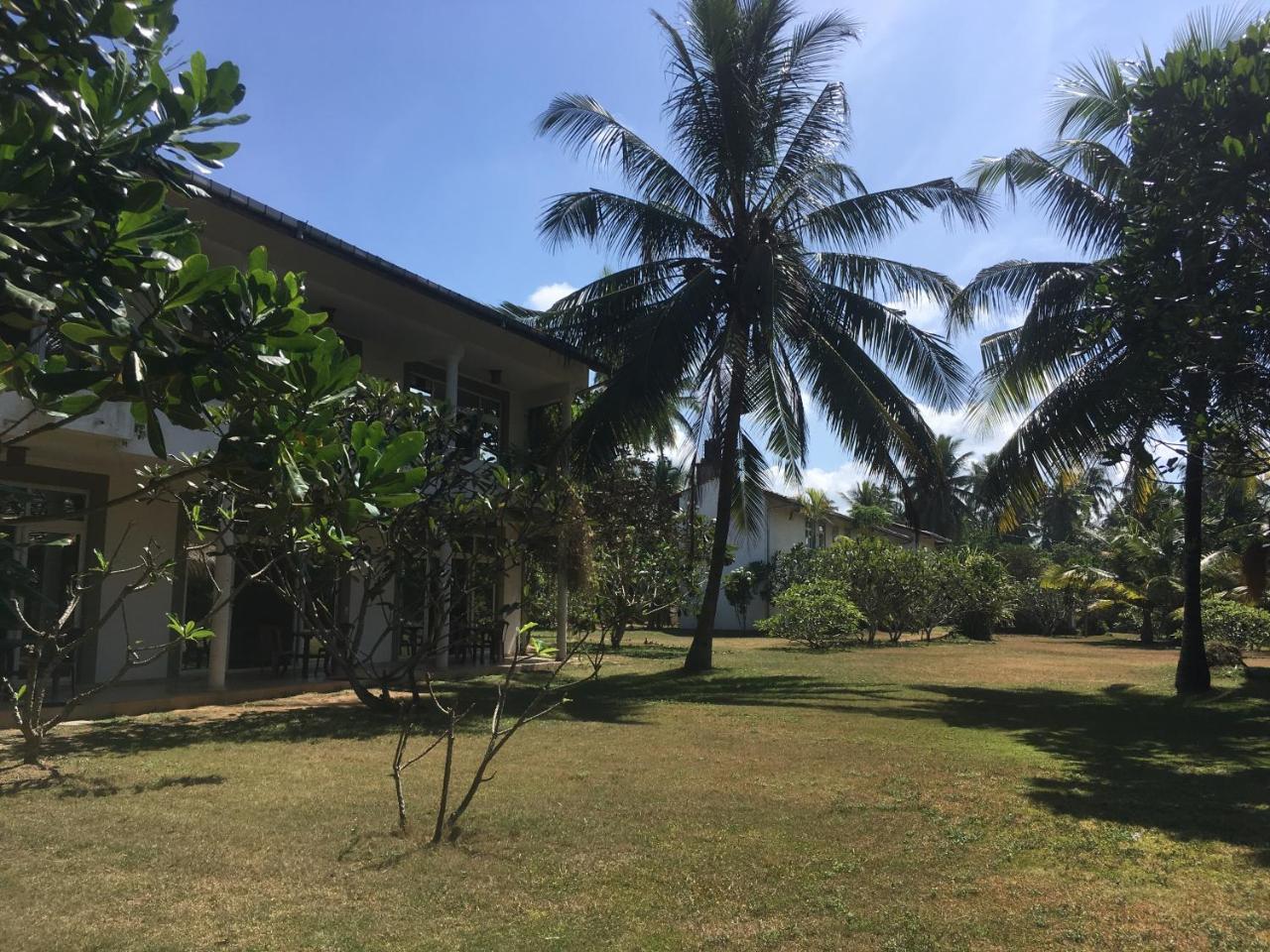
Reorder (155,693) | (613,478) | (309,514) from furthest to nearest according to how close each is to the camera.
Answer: (613,478) → (155,693) → (309,514)

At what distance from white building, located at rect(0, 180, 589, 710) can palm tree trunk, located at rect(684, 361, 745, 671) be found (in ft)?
9.27

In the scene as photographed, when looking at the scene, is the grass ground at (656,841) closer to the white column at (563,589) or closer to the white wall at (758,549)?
the white column at (563,589)

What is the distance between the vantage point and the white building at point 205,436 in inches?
409

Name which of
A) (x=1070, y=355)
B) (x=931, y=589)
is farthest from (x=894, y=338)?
(x=931, y=589)

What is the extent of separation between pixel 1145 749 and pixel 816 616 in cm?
1554

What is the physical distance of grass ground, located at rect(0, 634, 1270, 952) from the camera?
13.5 feet

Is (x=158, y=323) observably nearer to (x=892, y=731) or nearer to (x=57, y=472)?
(x=892, y=731)

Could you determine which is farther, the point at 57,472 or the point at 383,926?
the point at 57,472

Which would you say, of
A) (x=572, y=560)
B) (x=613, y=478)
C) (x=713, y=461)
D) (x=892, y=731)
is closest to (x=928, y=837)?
(x=892, y=731)

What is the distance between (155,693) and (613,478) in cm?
1155

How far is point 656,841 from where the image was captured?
17.9ft

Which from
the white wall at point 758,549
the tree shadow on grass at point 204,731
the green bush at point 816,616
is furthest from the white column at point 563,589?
the white wall at point 758,549

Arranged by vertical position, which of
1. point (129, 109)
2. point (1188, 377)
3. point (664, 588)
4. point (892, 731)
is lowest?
point (892, 731)

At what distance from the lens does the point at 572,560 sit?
14453mm
